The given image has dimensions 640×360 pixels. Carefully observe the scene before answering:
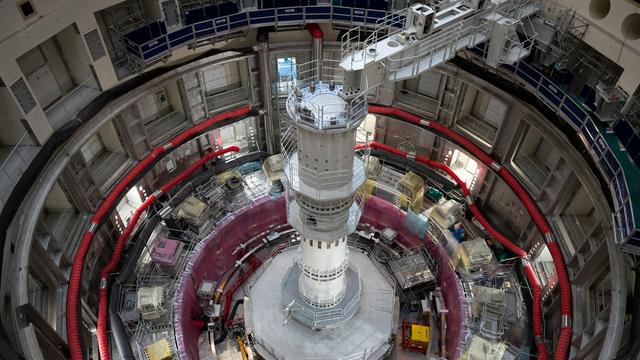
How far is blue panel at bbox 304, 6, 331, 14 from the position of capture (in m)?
30.4

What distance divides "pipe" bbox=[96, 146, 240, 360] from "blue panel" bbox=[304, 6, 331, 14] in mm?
13053

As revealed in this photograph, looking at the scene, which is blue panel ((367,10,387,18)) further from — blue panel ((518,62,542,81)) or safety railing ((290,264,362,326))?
safety railing ((290,264,362,326))

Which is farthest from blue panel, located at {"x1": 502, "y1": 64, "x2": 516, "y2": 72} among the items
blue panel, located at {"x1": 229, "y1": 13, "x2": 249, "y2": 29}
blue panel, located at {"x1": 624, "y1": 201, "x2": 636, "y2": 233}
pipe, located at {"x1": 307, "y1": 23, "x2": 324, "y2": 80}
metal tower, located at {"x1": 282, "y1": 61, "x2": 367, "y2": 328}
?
blue panel, located at {"x1": 229, "y1": 13, "x2": 249, "y2": 29}

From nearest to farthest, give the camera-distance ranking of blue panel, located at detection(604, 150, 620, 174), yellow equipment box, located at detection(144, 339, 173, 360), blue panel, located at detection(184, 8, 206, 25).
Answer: blue panel, located at detection(604, 150, 620, 174) → yellow equipment box, located at detection(144, 339, 173, 360) → blue panel, located at detection(184, 8, 206, 25)

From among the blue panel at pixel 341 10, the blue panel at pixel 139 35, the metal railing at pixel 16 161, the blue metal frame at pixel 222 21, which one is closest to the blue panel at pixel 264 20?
the blue metal frame at pixel 222 21

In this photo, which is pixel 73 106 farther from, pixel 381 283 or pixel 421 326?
pixel 421 326

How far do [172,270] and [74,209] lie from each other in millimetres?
7378

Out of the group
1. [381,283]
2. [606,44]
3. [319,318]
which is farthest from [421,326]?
[606,44]

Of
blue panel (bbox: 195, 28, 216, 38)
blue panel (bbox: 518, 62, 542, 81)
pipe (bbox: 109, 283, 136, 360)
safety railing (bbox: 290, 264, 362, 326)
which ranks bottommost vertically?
safety railing (bbox: 290, 264, 362, 326)

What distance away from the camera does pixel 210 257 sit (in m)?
33.8

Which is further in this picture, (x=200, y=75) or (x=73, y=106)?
(x=200, y=75)

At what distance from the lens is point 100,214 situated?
29672 millimetres

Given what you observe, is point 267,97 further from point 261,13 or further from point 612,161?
point 612,161

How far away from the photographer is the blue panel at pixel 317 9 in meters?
30.4
